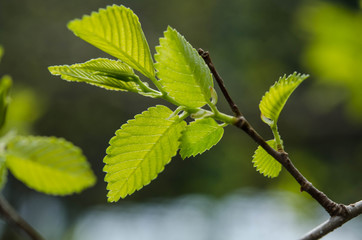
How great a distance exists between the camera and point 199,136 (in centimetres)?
58

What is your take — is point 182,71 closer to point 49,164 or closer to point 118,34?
point 118,34

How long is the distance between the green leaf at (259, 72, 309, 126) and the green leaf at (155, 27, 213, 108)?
81 mm

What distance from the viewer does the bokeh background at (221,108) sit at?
9.35 ft

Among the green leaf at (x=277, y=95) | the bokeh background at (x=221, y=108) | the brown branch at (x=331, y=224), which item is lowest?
the bokeh background at (x=221, y=108)

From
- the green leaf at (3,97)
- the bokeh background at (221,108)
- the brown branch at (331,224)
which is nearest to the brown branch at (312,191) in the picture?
the brown branch at (331,224)

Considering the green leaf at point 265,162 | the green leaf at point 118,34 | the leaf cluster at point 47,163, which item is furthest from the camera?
the leaf cluster at point 47,163

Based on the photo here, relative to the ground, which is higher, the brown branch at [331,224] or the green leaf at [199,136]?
the green leaf at [199,136]

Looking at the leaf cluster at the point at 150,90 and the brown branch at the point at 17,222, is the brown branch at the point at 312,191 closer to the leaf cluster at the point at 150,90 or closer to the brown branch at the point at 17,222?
the leaf cluster at the point at 150,90

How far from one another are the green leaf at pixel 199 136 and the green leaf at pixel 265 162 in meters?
0.07

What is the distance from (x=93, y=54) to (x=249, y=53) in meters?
1.76

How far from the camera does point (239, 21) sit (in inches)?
177

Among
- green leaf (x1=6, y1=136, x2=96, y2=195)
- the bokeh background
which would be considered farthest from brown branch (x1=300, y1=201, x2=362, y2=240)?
the bokeh background

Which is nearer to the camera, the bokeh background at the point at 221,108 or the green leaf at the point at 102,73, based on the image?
the green leaf at the point at 102,73

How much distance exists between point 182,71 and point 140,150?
121mm
